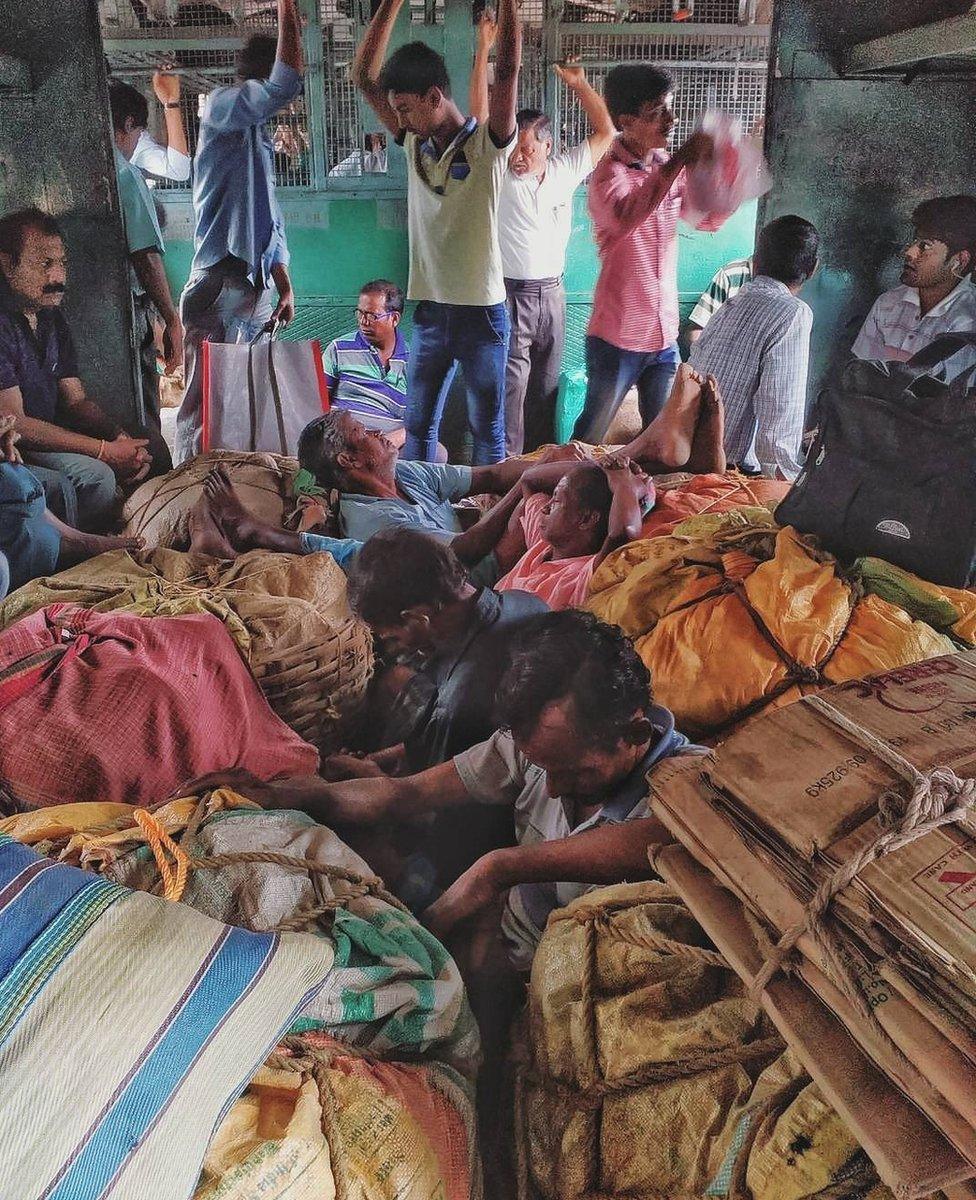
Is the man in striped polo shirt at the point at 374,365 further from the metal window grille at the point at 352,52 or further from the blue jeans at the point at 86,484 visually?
the blue jeans at the point at 86,484

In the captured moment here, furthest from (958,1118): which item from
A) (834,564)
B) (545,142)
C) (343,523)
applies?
(545,142)

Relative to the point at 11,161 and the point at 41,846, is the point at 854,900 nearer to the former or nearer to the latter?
the point at 41,846

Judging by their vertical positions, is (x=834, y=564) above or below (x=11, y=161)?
below

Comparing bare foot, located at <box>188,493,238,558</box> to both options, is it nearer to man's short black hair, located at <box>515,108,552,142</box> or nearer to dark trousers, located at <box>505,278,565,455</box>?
dark trousers, located at <box>505,278,565,455</box>

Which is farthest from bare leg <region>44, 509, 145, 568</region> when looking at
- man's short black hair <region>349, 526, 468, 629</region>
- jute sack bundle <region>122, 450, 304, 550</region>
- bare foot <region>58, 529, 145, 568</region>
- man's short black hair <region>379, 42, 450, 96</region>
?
man's short black hair <region>379, 42, 450, 96</region>

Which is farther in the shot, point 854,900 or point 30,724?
point 30,724

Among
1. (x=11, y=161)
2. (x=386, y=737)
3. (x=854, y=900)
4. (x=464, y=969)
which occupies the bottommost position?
(x=464, y=969)

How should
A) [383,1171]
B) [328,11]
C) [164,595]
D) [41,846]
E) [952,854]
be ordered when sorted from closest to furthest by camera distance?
[952,854]
[383,1171]
[41,846]
[328,11]
[164,595]

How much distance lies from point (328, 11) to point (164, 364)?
0.88 metres

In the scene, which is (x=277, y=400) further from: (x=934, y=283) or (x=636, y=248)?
(x=934, y=283)

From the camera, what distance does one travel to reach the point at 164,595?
7.80 ft

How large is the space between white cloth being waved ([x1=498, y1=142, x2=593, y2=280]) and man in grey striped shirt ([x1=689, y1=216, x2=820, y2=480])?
438 millimetres

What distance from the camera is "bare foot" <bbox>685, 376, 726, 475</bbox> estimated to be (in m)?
2.47

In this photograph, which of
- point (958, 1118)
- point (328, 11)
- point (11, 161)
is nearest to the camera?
point (958, 1118)
